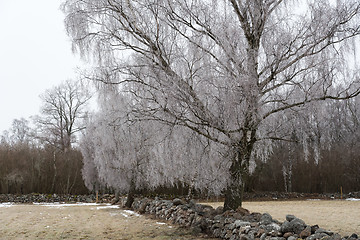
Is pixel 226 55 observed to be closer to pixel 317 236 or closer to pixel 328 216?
pixel 317 236

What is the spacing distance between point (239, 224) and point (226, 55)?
2991mm

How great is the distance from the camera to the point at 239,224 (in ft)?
19.2

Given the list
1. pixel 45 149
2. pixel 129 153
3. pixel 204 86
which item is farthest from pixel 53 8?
pixel 45 149

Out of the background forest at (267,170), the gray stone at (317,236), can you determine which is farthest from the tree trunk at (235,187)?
the background forest at (267,170)

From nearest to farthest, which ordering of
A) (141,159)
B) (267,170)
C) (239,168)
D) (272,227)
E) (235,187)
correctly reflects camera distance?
(272,227) < (239,168) < (235,187) < (141,159) < (267,170)

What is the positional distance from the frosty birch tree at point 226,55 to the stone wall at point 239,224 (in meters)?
0.79

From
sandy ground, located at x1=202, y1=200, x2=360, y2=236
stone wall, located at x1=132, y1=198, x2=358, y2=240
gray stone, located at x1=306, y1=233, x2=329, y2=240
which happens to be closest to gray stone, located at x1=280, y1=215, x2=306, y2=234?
stone wall, located at x1=132, y1=198, x2=358, y2=240

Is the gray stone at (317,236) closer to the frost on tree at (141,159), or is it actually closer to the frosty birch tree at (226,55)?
the frosty birch tree at (226,55)

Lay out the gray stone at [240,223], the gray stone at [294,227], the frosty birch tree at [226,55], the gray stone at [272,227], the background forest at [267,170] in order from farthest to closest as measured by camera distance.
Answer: the background forest at [267,170], the frosty birch tree at [226,55], the gray stone at [240,223], the gray stone at [272,227], the gray stone at [294,227]

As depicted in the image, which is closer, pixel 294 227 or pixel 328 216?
pixel 294 227

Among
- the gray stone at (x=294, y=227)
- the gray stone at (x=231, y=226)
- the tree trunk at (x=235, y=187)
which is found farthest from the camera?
the tree trunk at (x=235, y=187)

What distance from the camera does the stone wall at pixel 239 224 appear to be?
470cm

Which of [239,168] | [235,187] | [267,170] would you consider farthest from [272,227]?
[267,170]

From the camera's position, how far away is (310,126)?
259 inches
